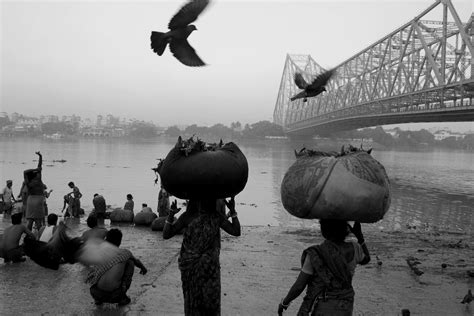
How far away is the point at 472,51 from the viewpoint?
29.7 meters

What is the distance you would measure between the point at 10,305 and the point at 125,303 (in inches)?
44.3

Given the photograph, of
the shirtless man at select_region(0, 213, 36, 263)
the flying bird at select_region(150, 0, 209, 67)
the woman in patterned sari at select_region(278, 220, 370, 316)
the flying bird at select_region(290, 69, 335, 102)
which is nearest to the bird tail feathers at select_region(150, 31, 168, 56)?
the flying bird at select_region(150, 0, 209, 67)

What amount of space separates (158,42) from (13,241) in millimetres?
3624

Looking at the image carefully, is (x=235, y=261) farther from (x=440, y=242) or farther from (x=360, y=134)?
(x=360, y=134)

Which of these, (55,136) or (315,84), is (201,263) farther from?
(55,136)

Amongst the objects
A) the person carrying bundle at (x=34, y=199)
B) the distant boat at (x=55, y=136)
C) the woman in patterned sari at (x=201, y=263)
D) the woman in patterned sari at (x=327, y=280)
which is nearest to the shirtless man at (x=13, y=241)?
the person carrying bundle at (x=34, y=199)

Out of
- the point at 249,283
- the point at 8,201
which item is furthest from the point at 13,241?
the point at 8,201

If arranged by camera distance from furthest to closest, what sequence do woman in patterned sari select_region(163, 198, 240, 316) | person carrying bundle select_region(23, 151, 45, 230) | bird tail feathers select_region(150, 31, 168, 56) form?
person carrying bundle select_region(23, 151, 45, 230) → bird tail feathers select_region(150, 31, 168, 56) → woman in patterned sari select_region(163, 198, 240, 316)

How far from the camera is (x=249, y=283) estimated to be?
5.33 metres

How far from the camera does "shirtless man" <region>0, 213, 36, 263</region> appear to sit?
562cm

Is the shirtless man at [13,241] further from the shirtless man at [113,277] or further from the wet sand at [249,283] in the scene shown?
the shirtless man at [113,277]

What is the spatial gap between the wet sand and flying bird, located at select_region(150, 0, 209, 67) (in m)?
2.42

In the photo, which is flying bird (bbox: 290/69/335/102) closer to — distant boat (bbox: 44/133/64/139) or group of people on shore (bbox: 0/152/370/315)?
group of people on shore (bbox: 0/152/370/315)

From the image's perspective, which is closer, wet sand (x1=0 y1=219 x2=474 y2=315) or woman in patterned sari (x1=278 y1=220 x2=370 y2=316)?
woman in patterned sari (x1=278 y1=220 x2=370 y2=316)
